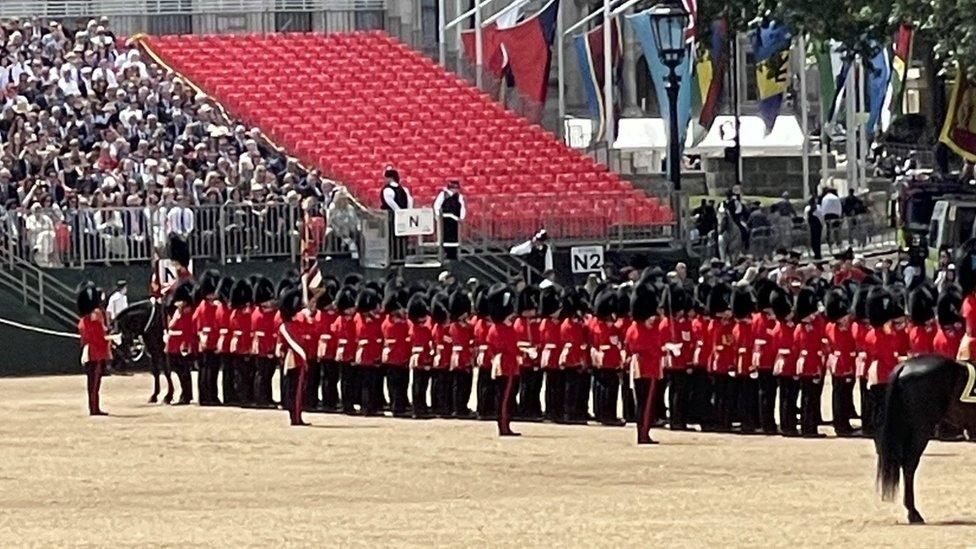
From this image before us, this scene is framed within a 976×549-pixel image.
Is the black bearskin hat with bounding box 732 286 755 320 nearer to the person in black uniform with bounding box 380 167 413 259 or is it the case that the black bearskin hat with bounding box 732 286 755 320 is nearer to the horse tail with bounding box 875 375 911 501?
the horse tail with bounding box 875 375 911 501

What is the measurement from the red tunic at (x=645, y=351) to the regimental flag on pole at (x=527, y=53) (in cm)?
2206

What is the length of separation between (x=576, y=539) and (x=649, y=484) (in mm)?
4464

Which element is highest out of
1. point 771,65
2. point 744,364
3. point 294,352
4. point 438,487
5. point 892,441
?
point 771,65

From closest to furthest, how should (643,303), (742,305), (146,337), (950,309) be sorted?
1. (950,309)
2. (643,303)
3. (742,305)
4. (146,337)

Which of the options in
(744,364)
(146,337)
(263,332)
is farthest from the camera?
(146,337)

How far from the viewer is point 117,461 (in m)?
29.1

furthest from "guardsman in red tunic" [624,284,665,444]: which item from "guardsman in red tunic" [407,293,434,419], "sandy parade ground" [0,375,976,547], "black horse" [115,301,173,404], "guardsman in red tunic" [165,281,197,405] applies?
"black horse" [115,301,173,404]

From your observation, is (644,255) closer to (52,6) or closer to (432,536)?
(52,6)

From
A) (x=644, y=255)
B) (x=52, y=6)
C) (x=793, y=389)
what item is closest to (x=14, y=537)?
(x=793, y=389)

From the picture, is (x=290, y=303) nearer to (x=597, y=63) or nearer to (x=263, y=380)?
(x=263, y=380)

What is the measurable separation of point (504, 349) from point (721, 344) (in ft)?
7.18

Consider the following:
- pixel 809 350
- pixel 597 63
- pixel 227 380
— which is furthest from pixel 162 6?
pixel 809 350

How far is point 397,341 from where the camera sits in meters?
34.0

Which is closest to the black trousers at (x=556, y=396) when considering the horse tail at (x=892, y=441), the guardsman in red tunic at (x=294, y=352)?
the guardsman in red tunic at (x=294, y=352)
